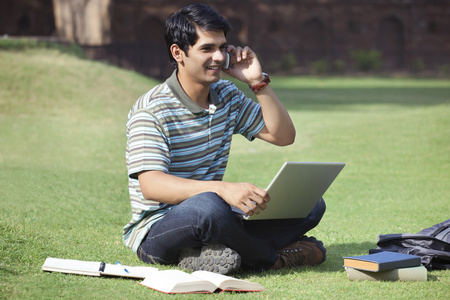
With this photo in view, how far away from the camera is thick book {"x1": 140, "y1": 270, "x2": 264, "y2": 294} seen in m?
3.25

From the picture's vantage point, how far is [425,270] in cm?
365

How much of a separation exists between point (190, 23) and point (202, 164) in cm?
76

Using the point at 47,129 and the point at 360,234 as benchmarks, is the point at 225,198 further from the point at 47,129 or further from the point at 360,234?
the point at 47,129

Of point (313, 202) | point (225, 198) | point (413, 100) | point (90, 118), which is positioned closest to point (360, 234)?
point (313, 202)

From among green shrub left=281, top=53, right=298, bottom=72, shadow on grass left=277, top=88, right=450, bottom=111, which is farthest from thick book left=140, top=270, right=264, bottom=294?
green shrub left=281, top=53, right=298, bottom=72

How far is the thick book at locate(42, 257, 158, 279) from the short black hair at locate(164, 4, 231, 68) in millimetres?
1187

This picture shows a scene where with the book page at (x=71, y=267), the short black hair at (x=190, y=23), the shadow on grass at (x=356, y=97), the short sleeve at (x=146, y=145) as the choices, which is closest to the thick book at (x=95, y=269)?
the book page at (x=71, y=267)

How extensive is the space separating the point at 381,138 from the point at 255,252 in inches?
308

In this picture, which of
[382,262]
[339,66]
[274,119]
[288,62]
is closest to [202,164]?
[274,119]

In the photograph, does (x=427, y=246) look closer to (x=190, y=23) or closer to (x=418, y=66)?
(x=190, y=23)

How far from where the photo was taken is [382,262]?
3543 mm

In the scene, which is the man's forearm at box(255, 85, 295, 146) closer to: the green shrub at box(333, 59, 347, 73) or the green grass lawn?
the green grass lawn

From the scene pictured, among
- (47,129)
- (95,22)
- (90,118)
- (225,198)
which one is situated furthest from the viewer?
(95,22)

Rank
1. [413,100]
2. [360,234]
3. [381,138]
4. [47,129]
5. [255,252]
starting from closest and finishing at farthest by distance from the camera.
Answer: [255,252] → [360,234] → [381,138] → [47,129] → [413,100]
